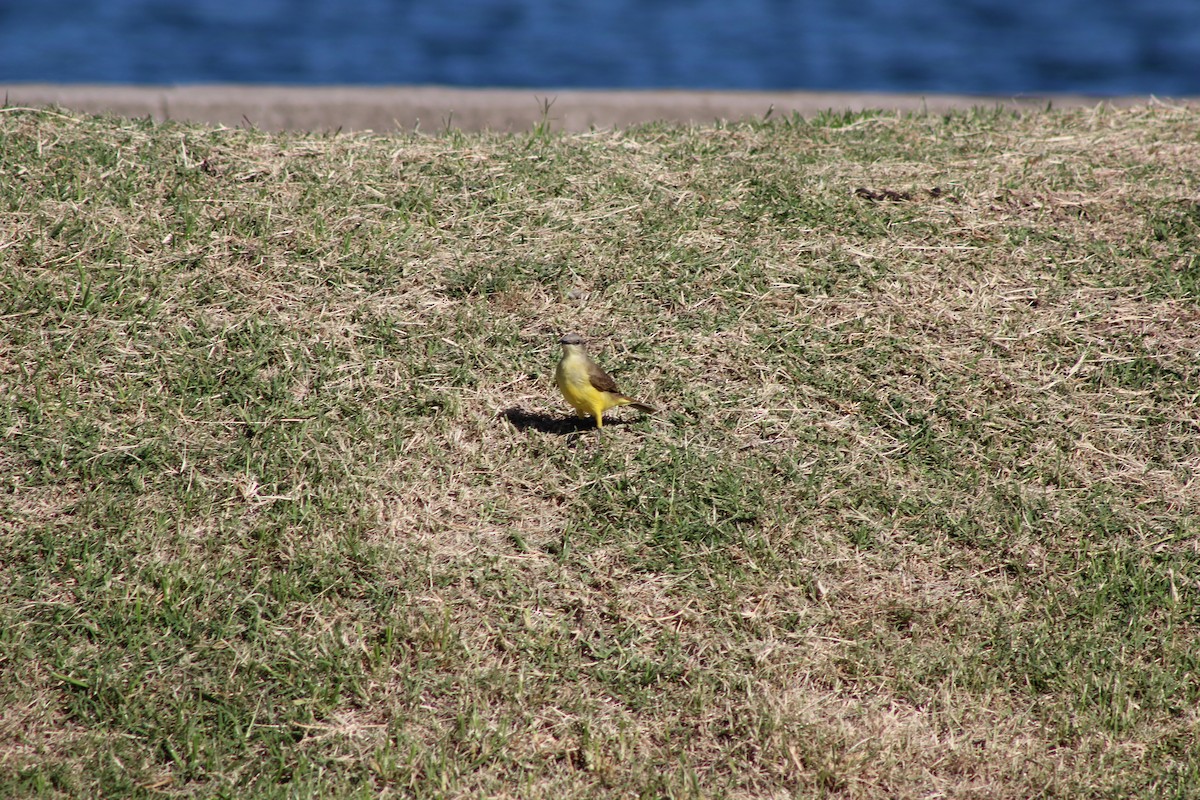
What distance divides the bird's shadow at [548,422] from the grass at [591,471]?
2 cm

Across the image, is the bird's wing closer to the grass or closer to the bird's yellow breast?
the bird's yellow breast

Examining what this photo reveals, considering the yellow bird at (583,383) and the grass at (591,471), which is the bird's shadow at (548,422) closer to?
the grass at (591,471)

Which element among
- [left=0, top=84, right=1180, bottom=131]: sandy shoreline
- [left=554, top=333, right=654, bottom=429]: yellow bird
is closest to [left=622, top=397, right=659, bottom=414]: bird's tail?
[left=554, top=333, right=654, bottom=429]: yellow bird

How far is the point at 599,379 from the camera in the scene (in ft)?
17.7

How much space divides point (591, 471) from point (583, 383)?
409mm

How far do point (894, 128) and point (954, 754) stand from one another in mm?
4941

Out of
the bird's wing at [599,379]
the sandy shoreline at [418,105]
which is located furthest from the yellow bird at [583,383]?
the sandy shoreline at [418,105]

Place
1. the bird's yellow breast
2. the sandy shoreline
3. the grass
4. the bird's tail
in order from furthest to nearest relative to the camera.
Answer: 1. the sandy shoreline
2. the bird's tail
3. the bird's yellow breast
4. the grass

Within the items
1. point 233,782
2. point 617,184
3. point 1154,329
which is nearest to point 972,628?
point 1154,329

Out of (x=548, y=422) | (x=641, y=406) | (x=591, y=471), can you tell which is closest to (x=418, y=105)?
(x=548, y=422)

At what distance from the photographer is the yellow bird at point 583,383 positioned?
5359 mm

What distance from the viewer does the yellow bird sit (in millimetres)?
5359

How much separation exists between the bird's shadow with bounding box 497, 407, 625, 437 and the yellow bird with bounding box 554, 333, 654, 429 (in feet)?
0.59

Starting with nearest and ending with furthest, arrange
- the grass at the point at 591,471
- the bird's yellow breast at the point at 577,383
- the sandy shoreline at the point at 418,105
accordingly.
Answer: the grass at the point at 591,471 → the bird's yellow breast at the point at 577,383 → the sandy shoreline at the point at 418,105
